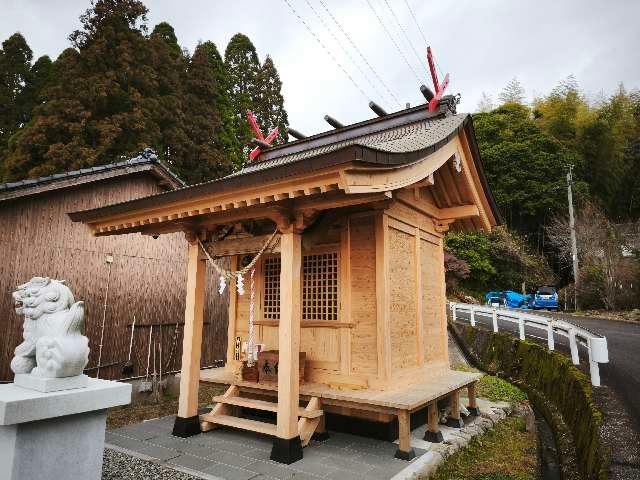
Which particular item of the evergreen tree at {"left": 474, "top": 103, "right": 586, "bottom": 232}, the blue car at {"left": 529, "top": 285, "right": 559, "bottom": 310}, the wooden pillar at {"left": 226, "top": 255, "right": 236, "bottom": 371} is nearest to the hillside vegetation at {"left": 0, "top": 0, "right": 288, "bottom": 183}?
the wooden pillar at {"left": 226, "top": 255, "right": 236, "bottom": 371}

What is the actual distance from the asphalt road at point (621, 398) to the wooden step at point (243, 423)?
12.6 ft

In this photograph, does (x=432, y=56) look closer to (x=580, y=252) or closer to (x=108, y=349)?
(x=108, y=349)

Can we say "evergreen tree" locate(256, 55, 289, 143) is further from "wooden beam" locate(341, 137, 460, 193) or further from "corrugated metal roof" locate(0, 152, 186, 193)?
→ "wooden beam" locate(341, 137, 460, 193)

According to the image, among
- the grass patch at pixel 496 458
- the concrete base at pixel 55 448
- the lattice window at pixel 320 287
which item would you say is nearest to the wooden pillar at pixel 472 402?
the grass patch at pixel 496 458

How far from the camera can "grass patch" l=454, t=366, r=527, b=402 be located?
8776mm

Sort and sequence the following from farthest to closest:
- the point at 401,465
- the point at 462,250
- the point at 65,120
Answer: the point at 462,250
the point at 65,120
the point at 401,465

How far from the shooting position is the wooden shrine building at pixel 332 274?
192 inches

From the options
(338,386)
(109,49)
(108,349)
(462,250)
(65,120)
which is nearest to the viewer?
(338,386)

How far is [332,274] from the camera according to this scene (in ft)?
21.4

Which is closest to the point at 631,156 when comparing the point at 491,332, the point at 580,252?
the point at 580,252

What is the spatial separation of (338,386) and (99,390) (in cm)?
334

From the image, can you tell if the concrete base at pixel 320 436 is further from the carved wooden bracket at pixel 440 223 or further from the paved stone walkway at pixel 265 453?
the carved wooden bracket at pixel 440 223

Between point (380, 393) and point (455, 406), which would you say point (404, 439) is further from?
point (455, 406)

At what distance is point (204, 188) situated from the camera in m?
5.30
